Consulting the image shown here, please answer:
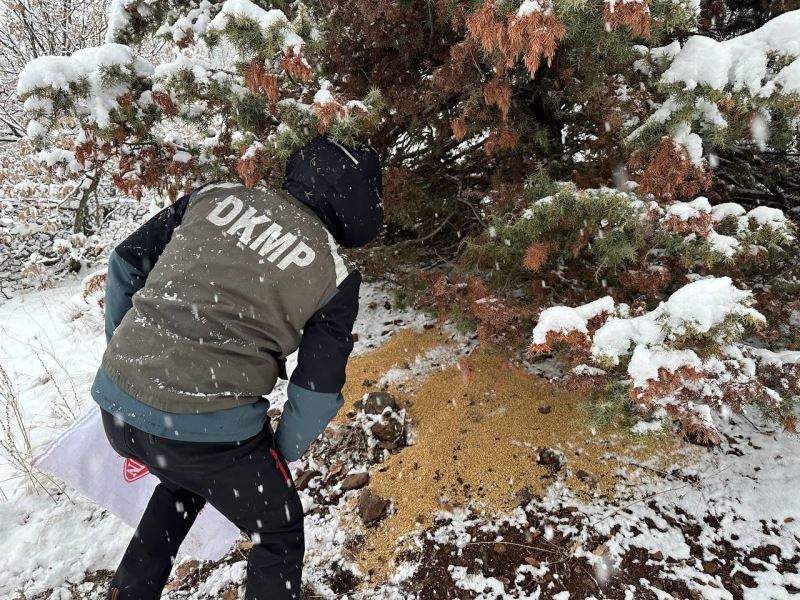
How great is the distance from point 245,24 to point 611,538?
2.76 meters

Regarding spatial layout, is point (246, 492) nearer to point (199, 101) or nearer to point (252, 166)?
point (252, 166)

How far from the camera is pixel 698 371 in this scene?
4.80 ft

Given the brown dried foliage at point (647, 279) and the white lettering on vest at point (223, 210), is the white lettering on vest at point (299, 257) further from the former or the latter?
the brown dried foliage at point (647, 279)

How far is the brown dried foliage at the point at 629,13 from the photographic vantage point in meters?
1.52

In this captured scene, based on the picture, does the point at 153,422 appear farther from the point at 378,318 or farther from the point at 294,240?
the point at 378,318

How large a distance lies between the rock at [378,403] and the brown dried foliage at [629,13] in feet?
7.60

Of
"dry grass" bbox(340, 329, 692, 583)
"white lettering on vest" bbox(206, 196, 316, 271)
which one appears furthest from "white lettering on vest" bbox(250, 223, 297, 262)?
"dry grass" bbox(340, 329, 692, 583)

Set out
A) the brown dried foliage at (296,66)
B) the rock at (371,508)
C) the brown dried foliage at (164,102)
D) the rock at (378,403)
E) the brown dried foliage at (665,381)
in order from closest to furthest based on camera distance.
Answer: the brown dried foliage at (665,381), the brown dried foliage at (296,66), the brown dried foliage at (164,102), the rock at (371,508), the rock at (378,403)

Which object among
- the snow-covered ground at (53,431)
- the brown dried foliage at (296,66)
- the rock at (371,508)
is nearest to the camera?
the brown dried foliage at (296,66)

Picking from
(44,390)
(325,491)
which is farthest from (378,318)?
(44,390)

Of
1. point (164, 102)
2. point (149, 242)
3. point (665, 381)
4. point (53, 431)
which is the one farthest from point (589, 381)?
point (53, 431)

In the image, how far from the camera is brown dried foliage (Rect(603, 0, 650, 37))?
1.52 m

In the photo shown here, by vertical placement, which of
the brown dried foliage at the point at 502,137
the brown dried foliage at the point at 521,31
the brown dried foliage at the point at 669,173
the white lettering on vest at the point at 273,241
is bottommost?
the brown dried foliage at the point at 669,173

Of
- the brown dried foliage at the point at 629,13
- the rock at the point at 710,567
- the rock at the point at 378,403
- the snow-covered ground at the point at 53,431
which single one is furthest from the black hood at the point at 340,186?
the rock at the point at 710,567
